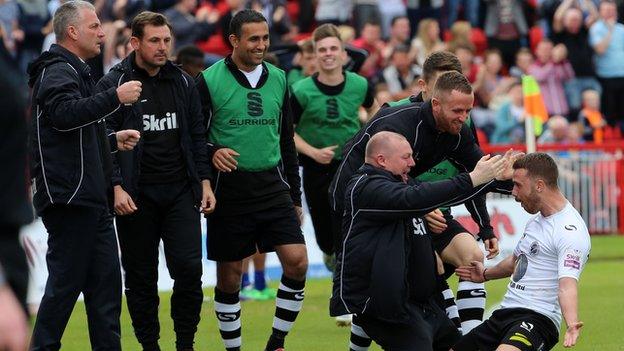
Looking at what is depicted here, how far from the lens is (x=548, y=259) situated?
27.6 feet

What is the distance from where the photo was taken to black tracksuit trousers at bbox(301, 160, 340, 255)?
12641 millimetres

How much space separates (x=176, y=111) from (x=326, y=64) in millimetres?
3005

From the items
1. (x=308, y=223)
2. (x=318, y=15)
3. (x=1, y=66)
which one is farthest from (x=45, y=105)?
(x=318, y=15)

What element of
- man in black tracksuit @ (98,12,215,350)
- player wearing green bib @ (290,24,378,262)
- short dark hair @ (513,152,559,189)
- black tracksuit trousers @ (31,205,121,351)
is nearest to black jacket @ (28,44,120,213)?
black tracksuit trousers @ (31,205,121,351)

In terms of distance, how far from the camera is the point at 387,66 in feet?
71.5

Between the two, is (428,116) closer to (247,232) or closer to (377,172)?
(377,172)

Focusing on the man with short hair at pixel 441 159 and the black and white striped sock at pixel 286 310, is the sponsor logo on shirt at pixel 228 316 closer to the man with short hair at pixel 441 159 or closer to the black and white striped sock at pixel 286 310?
the black and white striped sock at pixel 286 310

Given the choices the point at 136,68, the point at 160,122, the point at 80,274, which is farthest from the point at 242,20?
the point at 80,274

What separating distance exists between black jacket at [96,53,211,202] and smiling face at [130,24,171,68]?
0.12 metres

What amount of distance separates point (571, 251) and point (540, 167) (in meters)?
0.54

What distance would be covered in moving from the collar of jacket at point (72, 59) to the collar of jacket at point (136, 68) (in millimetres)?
1143

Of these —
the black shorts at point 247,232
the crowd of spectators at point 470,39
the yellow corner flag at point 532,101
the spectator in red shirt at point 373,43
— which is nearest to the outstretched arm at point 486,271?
the black shorts at point 247,232

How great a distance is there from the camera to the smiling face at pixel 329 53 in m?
12.6

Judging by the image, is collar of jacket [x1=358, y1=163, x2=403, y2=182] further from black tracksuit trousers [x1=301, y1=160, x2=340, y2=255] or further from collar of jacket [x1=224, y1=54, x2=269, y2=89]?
black tracksuit trousers [x1=301, y1=160, x2=340, y2=255]
